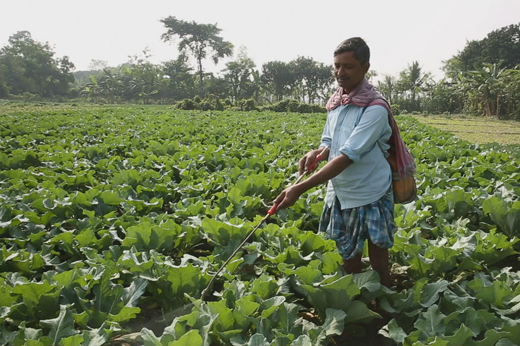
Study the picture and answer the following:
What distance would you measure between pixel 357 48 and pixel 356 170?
676mm

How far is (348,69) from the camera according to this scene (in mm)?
2117

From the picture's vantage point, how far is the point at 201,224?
3.43 meters

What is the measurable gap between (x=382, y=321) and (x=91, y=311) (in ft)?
6.04

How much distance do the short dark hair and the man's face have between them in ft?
0.06

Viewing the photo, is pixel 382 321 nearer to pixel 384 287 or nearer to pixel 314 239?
pixel 384 287

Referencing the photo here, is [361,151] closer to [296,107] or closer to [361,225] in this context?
[361,225]

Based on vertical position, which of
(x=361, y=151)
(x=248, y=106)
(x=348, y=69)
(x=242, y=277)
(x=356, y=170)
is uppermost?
(x=248, y=106)

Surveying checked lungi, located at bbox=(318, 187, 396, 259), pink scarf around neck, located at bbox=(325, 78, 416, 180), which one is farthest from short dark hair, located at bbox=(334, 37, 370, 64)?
checked lungi, located at bbox=(318, 187, 396, 259)

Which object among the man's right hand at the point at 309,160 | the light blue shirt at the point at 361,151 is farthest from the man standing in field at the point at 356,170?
the man's right hand at the point at 309,160

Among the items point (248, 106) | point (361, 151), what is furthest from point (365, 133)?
point (248, 106)

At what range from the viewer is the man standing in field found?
6.87ft

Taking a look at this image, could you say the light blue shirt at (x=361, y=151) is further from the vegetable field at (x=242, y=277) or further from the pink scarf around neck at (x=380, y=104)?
the vegetable field at (x=242, y=277)

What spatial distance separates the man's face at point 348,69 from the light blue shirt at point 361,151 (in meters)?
0.15

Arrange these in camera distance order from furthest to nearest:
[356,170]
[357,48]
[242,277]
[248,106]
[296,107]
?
[248,106], [296,107], [242,277], [356,170], [357,48]
